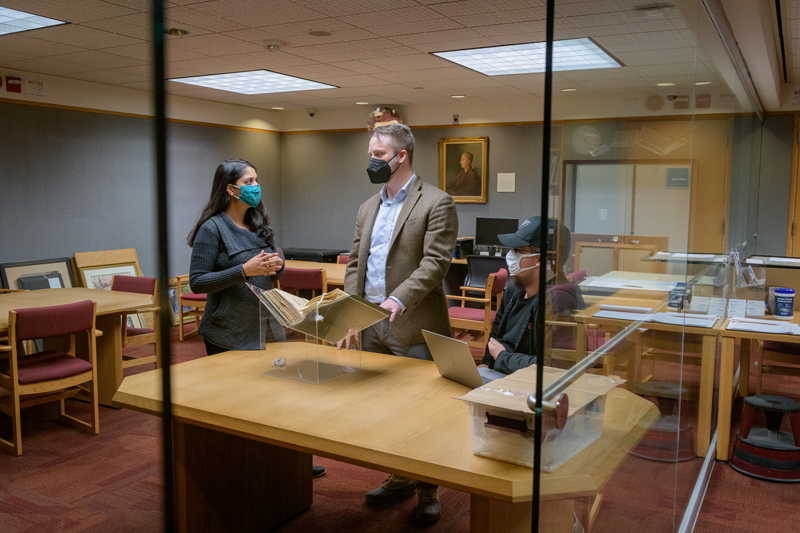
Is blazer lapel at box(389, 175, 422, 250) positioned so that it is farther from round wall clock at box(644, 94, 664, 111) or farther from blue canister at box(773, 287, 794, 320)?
blue canister at box(773, 287, 794, 320)

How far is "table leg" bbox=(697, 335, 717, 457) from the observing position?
2.95 metres

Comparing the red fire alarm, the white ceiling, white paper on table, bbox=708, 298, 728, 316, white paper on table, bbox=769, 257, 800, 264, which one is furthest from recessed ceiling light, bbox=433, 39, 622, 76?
the red fire alarm

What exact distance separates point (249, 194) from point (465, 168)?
231 inches

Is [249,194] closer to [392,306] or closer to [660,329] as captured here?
[392,306]

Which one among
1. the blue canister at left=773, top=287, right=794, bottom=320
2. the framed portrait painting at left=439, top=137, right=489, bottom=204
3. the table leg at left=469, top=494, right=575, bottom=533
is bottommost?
the table leg at left=469, top=494, right=575, bottom=533

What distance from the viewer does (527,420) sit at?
4.50 ft

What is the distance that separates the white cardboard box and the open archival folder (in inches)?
25.7

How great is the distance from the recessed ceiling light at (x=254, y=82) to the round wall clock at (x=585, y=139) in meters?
5.48

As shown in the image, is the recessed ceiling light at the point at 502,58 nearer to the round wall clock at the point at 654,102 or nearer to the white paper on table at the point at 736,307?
the white paper on table at the point at 736,307

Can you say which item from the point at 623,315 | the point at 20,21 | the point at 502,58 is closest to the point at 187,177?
the point at 20,21

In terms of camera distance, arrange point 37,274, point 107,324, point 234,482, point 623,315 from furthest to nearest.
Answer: point 37,274
point 107,324
point 234,482
point 623,315

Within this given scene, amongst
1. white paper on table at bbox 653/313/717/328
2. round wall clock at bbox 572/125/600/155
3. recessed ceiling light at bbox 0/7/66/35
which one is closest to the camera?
round wall clock at bbox 572/125/600/155

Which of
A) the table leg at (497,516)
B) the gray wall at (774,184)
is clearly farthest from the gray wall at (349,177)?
the table leg at (497,516)

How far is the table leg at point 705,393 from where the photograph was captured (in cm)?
295
